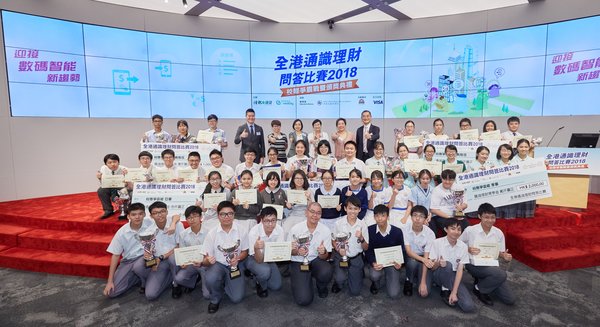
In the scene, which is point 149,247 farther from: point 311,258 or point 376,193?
point 376,193

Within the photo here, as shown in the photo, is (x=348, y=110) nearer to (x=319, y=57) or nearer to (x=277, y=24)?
(x=319, y=57)

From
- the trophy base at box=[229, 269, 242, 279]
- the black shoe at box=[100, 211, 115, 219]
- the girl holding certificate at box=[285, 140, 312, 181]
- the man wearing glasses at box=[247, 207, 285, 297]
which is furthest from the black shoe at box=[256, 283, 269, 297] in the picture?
the black shoe at box=[100, 211, 115, 219]

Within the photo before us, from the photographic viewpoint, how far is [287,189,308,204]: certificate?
4562 millimetres

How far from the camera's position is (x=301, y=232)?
4059 mm

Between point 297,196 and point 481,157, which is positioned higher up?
point 481,157

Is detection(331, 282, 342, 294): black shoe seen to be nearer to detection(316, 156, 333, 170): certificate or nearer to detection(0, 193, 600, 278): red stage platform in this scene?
detection(316, 156, 333, 170): certificate

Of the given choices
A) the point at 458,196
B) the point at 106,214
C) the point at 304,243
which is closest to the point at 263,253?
the point at 304,243

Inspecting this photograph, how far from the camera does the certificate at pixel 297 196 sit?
15.0 feet

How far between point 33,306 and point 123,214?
1938 millimetres

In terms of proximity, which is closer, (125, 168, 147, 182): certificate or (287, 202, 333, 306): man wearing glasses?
(287, 202, 333, 306): man wearing glasses

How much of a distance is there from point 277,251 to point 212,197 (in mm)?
1459

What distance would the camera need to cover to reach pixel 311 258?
13.6ft

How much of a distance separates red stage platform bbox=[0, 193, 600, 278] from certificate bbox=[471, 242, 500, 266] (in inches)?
57.7

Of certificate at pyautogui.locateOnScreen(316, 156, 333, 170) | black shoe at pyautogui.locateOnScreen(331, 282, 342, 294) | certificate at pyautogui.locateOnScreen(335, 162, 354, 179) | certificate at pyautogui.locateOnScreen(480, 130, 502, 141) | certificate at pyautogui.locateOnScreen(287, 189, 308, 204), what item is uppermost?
certificate at pyautogui.locateOnScreen(480, 130, 502, 141)
